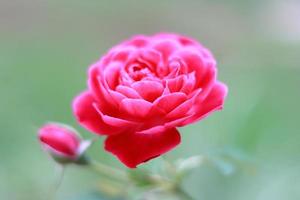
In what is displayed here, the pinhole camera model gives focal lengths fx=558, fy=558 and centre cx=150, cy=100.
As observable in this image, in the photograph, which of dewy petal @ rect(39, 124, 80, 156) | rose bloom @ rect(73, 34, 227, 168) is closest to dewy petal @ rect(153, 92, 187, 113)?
rose bloom @ rect(73, 34, 227, 168)

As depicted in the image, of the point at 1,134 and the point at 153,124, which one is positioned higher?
the point at 1,134

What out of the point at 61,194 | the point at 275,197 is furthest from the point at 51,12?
the point at 275,197

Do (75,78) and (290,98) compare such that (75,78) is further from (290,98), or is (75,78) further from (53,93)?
(290,98)

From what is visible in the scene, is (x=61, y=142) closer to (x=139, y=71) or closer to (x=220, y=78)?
(x=139, y=71)

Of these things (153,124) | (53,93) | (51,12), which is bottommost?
(153,124)

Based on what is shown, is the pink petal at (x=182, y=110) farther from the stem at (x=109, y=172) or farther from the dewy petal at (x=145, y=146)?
the stem at (x=109, y=172)

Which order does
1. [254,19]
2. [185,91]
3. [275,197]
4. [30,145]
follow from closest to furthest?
[185,91]
[275,197]
[30,145]
[254,19]
